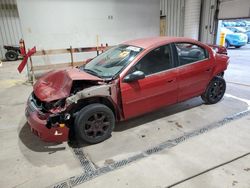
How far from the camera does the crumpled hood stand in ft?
8.91

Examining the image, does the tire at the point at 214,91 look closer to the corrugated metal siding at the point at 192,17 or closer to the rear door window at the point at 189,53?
the rear door window at the point at 189,53

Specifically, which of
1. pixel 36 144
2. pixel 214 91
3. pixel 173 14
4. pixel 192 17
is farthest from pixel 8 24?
pixel 214 91

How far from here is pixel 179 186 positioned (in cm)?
213

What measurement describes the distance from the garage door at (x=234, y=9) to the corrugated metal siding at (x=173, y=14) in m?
1.56

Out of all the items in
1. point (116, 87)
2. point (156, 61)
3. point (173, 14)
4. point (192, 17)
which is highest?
point (173, 14)

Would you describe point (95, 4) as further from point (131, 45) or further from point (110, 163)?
point (110, 163)

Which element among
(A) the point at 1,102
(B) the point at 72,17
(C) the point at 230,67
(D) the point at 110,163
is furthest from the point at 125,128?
(C) the point at 230,67

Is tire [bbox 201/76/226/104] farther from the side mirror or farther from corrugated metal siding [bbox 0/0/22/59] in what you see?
corrugated metal siding [bbox 0/0/22/59]

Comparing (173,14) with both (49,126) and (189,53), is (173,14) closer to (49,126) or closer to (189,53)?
(189,53)

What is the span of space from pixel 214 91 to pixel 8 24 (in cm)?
1162

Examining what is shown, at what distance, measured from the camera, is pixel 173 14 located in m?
8.84

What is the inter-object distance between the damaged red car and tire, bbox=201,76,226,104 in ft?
0.96

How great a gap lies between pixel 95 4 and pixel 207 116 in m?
5.27

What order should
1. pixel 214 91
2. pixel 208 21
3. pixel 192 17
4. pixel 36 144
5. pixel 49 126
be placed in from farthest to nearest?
pixel 208 21 < pixel 192 17 < pixel 214 91 < pixel 36 144 < pixel 49 126
